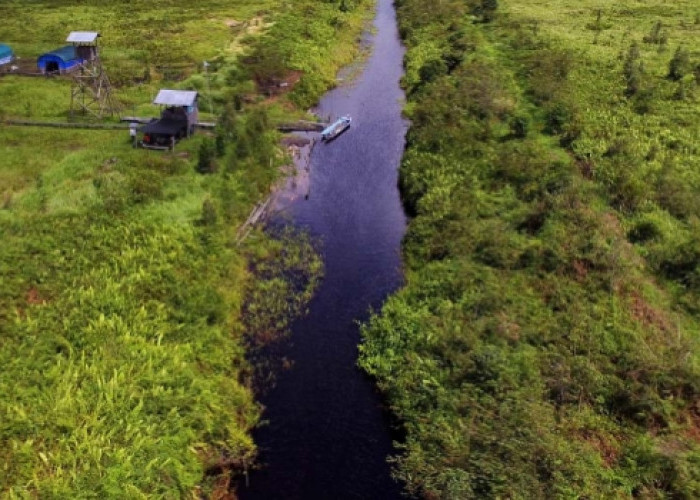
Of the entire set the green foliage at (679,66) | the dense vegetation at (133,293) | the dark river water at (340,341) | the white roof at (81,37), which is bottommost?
the dark river water at (340,341)

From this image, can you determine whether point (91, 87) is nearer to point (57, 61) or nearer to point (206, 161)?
point (57, 61)

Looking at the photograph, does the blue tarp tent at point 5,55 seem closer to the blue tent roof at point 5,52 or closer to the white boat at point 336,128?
the blue tent roof at point 5,52

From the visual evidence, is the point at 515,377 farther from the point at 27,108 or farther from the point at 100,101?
the point at 27,108

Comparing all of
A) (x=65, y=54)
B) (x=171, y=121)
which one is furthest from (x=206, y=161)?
(x=65, y=54)

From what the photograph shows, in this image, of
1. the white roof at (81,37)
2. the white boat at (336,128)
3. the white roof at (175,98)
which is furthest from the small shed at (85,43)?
the white boat at (336,128)

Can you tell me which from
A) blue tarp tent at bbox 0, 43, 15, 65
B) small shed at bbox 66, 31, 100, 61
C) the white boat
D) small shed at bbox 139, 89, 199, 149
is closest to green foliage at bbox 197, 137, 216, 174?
small shed at bbox 139, 89, 199, 149

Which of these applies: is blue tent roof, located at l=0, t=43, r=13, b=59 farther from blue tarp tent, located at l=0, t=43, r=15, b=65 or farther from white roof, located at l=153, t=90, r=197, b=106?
white roof, located at l=153, t=90, r=197, b=106
